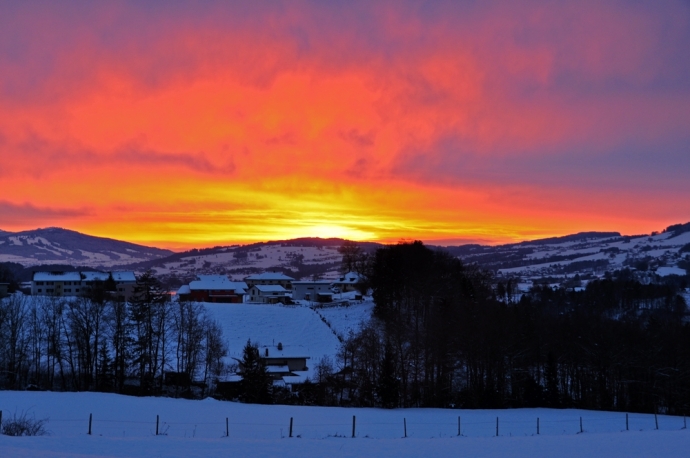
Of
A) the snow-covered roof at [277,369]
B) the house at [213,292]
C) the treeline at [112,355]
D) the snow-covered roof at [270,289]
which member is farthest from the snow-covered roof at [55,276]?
the snow-covered roof at [277,369]

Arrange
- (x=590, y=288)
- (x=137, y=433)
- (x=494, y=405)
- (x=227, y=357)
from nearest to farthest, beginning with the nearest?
(x=137, y=433) < (x=494, y=405) < (x=227, y=357) < (x=590, y=288)

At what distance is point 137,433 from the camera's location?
24.5 meters

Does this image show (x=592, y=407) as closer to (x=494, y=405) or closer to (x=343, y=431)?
(x=494, y=405)

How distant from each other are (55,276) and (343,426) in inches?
3666

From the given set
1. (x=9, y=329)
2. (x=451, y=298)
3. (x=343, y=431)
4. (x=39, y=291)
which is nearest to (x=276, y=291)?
(x=39, y=291)

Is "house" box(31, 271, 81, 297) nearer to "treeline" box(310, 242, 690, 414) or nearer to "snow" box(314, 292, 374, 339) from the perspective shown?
"snow" box(314, 292, 374, 339)

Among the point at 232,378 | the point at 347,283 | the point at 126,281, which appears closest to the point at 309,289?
the point at 347,283

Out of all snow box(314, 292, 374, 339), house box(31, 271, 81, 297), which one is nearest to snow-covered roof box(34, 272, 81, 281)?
house box(31, 271, 81, 297)

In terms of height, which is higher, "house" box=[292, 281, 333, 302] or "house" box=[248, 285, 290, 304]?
"house" box=[292, 281, 333, 302]

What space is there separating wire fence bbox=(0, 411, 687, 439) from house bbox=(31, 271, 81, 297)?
3251 inches

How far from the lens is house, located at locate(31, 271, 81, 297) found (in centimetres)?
10038

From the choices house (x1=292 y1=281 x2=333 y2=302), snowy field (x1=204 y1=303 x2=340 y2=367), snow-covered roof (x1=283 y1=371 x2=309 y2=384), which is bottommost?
snow-covered roof (x1=283 y1=371 x2=309 y2=384)

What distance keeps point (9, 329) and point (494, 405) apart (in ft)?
138

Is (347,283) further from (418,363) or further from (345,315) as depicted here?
(418,363)
